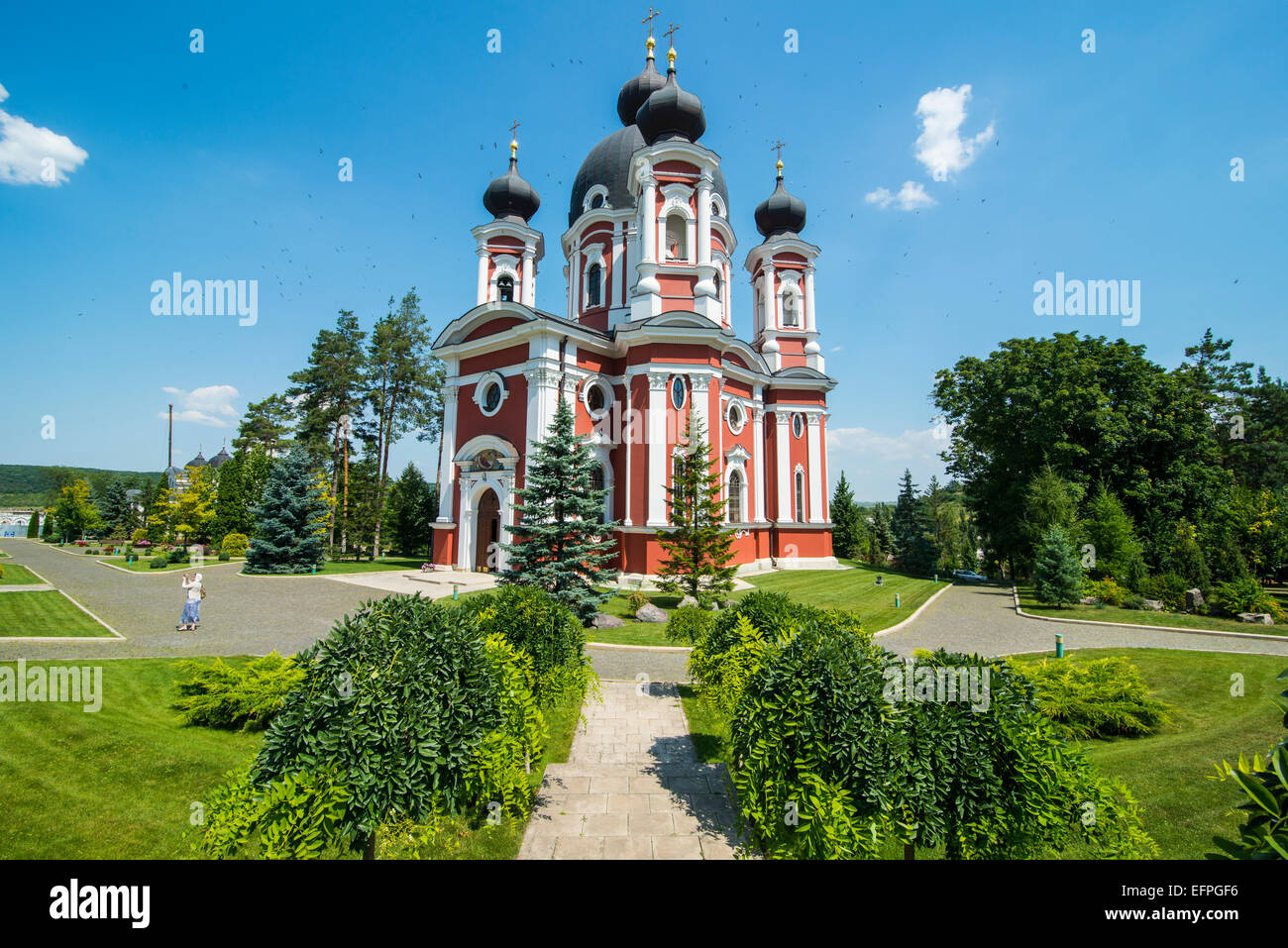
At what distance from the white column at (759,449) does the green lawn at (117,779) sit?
18296mm

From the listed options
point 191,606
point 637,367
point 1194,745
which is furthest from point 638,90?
point 1194,745

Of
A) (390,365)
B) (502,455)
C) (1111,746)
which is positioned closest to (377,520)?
(390,365)

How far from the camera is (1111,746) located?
240 inches

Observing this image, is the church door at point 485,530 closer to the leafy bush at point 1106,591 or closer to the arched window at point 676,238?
the arched window at point 676,238

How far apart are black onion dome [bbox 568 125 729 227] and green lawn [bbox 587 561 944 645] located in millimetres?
18395

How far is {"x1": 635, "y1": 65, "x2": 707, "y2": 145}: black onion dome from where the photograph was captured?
20.6m

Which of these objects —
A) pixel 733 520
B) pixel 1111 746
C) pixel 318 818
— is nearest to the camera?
pixel 318 818

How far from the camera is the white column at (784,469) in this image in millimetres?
25953

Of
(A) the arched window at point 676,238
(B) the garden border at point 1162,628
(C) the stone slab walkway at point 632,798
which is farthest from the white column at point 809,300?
(C) the stone slab walkway at point 632,798

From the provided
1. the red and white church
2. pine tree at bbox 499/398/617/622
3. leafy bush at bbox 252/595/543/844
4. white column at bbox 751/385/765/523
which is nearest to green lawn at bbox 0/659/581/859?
leafy bush at bbox 252/595/543/844

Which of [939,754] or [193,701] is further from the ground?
[939,754]

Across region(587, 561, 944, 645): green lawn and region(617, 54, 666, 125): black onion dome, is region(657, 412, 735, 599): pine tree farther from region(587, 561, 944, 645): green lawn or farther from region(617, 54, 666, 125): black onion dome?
region(617, 54, 666, 125): black onion dome
